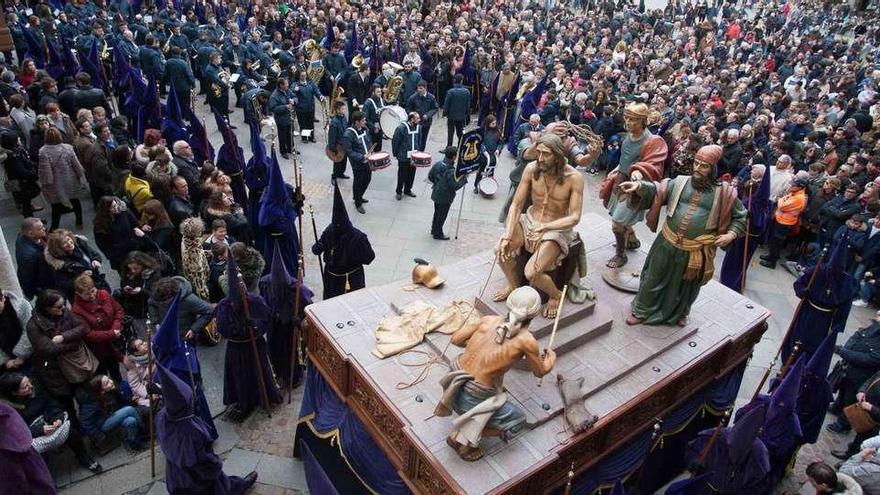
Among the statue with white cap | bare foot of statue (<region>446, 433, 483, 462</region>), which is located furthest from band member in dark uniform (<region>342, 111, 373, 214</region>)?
bare foot of statue (<region>446, 433, 483, 462</region>)

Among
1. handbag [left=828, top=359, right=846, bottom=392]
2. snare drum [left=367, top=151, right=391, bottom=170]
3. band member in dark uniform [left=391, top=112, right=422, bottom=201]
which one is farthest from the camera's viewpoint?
band member in dark uniform [left=391, top=112, right=422, bottom=201]

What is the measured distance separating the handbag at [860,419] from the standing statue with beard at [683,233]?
2235 millimetres

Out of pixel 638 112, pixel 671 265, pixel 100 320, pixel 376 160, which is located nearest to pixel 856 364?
pixel 671 265

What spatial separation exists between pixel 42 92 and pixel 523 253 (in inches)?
437

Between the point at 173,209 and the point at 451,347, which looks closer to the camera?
the point at 451,347

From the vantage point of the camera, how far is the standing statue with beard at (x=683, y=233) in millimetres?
6805

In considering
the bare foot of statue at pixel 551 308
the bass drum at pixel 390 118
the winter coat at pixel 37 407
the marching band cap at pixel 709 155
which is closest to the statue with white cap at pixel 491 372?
the bare foot of statue at pixel 551 308

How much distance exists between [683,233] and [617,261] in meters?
1.78

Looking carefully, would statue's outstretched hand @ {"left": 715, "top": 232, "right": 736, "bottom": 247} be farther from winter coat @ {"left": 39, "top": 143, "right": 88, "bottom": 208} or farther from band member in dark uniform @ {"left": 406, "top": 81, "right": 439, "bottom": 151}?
winter coat @ {"left": 39, "top": 143, "right": 88, "bottom": 208}

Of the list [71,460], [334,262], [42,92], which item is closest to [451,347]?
[334,262]

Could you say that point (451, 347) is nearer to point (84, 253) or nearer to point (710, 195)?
point (710, 195)

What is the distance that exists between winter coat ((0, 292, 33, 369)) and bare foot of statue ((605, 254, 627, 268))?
23.9 ft

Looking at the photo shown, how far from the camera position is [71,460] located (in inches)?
283

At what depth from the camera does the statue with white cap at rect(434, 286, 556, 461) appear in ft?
16.2
